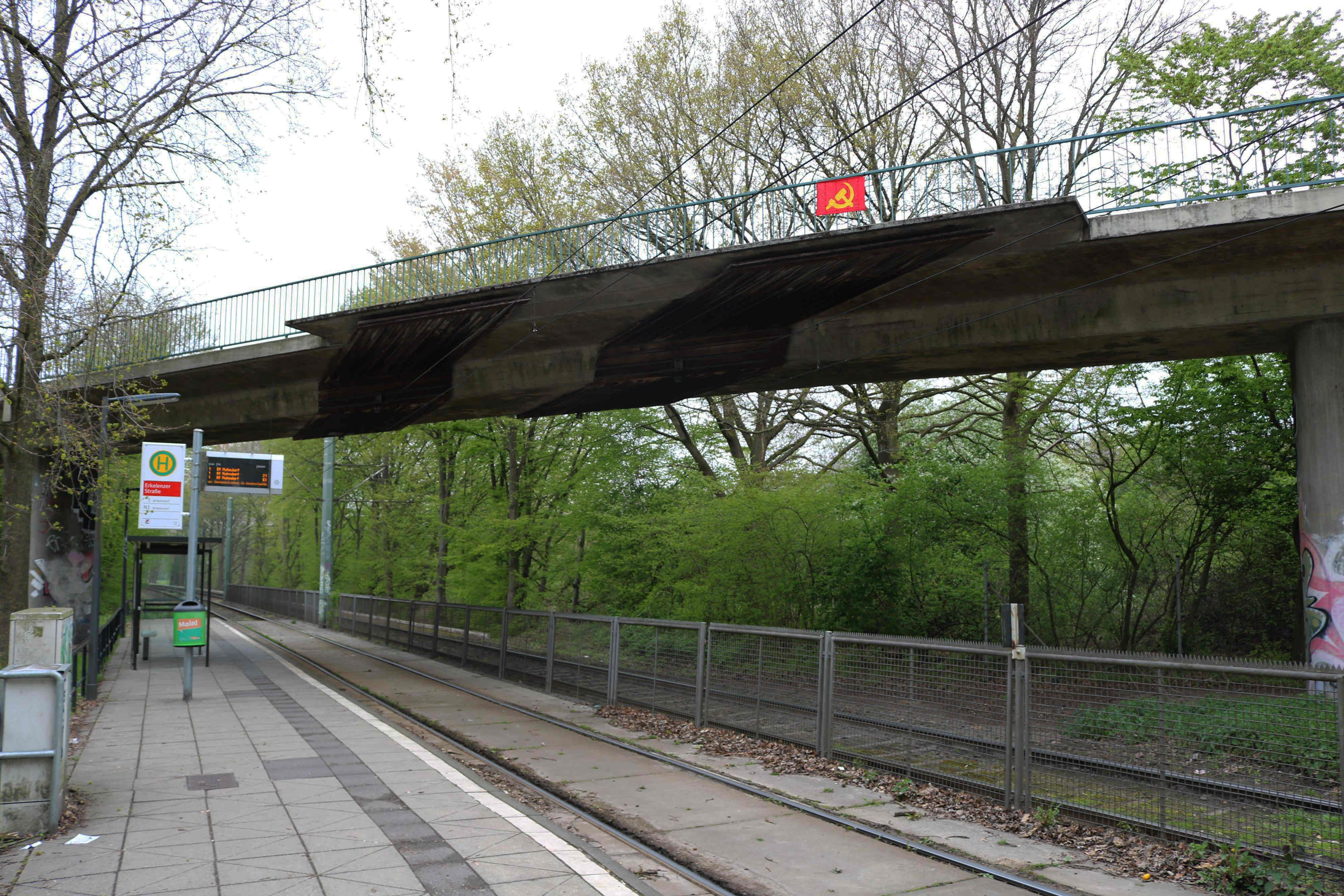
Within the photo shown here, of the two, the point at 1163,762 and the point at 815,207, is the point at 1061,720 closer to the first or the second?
the point at 1163,762

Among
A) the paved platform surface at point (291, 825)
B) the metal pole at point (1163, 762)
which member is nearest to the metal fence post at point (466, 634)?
the paved platform surface at point (291, 825)

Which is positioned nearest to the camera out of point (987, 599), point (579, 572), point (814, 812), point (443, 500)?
point (814, 812)

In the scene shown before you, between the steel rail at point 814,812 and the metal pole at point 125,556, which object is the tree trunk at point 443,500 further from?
the steel rail at point 814,812

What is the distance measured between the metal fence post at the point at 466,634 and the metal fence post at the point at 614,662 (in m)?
6.68

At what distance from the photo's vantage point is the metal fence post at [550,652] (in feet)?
54.1

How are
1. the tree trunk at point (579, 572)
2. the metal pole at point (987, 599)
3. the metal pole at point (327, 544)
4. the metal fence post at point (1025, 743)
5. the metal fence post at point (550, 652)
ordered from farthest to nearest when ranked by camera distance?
the metal pole at point (327, 544) → the tree trunk at point (579, 572) → the metal pole at point (987, 599) → the metal fence post at point (550, 652) → the metal fence post at point (1025, 743)

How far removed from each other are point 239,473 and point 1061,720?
64.0 feet

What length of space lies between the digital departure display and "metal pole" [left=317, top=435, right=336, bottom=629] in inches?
612

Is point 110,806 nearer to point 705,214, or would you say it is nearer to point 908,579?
point 705,214

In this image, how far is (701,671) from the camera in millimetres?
12312

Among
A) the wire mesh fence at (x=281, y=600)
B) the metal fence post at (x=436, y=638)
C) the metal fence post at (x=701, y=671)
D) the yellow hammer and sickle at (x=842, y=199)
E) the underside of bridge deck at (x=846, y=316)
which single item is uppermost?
the yellow hammer and sickle at (x=842, y=199)

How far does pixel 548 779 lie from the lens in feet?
31.2

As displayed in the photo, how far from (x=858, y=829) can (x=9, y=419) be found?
1736cm

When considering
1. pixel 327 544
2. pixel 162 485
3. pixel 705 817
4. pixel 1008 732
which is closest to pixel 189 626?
pixel 162 485
